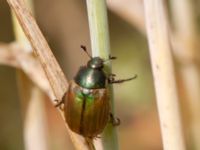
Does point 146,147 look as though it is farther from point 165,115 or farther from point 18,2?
point 18,2

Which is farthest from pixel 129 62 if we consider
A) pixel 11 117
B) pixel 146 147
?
pixel 11 117

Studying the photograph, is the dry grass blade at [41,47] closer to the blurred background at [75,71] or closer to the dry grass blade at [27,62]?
the dry grass blade at [27,62]

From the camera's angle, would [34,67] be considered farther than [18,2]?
Yes

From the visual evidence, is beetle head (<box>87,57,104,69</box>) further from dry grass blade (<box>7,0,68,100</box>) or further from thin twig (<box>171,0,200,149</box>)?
thin twig (<box>171,0,200,149</box>)

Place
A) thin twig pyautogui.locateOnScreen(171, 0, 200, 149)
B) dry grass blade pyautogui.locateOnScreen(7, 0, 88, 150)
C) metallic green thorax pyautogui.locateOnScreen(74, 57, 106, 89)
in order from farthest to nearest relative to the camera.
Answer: thin twig pyautogui.locateOnScreen(171, 0, 200, 149) → metallic green thorax pyautogui.locateOnScreen(74, 57, 106, 89) → dry grass blade pyautogui.locateOnScreen(7, 0, 88, 150)

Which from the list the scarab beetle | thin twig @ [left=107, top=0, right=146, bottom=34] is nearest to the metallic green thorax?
the scarab beetle

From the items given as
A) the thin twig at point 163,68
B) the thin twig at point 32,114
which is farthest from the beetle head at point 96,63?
the thin twig at point 32,114

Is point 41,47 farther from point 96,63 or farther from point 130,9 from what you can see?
point 130,9
